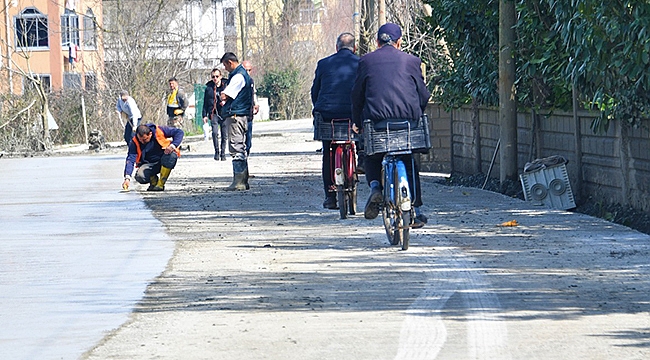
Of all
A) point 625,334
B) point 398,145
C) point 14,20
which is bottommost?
point 625,334

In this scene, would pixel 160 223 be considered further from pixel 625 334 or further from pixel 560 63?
pixel 625 334

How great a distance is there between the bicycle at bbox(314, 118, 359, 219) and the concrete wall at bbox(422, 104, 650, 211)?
2650 mm

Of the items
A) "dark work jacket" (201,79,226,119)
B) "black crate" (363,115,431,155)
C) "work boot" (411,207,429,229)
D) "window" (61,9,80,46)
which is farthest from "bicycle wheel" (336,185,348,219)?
"window" (61,9,80,46)

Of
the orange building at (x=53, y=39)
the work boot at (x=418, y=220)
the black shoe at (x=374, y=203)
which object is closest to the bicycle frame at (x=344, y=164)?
the black shoe at (x=374, y=203)

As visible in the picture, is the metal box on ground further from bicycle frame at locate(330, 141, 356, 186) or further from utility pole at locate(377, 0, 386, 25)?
utility pole at locate(377, 0, 386, 25)

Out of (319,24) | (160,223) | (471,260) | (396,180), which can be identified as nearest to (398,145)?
(396,180)

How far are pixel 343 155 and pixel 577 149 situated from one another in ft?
9.16

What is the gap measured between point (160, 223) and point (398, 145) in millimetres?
3777

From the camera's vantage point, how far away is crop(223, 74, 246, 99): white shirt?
18.0 metres

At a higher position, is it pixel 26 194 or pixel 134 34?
pixel 134 34

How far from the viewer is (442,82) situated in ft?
64.7

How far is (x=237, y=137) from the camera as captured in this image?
17.8 m

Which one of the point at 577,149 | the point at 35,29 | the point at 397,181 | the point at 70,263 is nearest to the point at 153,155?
the point at 577,149

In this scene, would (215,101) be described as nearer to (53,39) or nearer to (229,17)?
(53,39)
